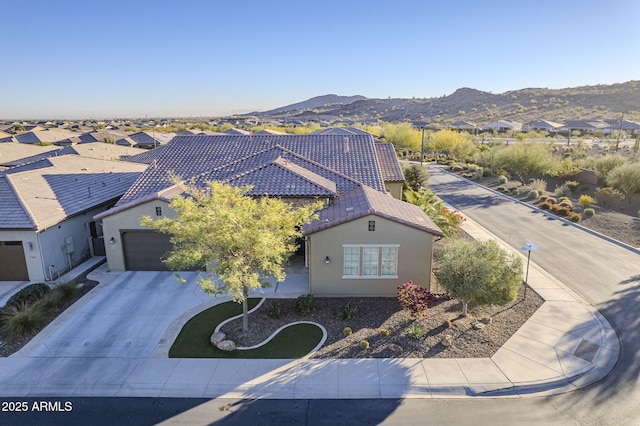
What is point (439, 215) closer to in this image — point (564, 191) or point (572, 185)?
point (564, 191)

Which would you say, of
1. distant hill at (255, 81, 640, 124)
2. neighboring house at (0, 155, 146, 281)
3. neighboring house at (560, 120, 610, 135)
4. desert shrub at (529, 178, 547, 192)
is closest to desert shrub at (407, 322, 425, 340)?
neighboring house at (0, 155, 146, 281)

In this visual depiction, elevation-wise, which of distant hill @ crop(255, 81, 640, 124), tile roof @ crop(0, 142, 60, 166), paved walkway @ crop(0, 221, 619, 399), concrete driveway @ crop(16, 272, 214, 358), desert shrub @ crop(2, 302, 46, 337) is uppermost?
distant hill @ crop(255, 81, 640, 124)

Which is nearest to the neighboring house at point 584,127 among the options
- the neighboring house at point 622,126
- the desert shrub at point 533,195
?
the neighboring house at point 622,126

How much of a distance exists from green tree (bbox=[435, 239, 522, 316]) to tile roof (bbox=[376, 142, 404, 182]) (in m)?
11.9

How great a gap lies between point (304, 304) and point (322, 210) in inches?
182

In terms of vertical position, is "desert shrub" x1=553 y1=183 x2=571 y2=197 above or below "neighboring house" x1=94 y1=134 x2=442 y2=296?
below

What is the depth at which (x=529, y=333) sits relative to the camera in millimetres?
13305

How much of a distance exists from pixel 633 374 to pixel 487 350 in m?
3.87

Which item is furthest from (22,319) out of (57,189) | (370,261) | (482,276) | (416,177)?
(416,177)

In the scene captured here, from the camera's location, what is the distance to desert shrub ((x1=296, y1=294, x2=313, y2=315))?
14.6 meters

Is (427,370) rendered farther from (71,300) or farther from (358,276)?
(71,300)

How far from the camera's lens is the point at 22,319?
1347 centimetres

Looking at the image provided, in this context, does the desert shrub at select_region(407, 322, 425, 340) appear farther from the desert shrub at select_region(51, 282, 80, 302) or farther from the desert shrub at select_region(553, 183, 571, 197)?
the desert shrub at select_region(553, 183, 571, 197)

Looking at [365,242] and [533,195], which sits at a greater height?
[365,242]
